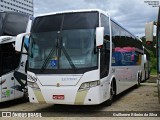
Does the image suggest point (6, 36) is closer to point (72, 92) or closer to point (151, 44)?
point (72, 92)

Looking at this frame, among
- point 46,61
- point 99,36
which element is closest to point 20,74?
point 46,61

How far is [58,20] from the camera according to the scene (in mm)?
11641

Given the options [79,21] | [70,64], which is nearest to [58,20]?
[79,21]

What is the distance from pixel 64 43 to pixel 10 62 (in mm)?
3352

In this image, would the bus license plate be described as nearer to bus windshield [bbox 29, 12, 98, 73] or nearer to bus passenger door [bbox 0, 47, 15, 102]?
bus windshield [bbox 29, 12, 98, 73]

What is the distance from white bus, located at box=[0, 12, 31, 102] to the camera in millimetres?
13156

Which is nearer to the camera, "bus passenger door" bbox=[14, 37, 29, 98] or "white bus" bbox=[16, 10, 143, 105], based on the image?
"white bus" bbox=[16, 10, 143, 105]

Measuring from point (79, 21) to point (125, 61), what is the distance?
5474mm

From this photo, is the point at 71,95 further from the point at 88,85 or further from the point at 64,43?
the point at 64,43

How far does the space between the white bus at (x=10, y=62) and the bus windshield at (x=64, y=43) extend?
6.51 feet

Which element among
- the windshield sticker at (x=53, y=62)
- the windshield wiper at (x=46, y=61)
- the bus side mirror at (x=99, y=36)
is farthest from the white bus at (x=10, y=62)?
the bus side mirror at (x=99, y=36)

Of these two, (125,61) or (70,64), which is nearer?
(70,64)

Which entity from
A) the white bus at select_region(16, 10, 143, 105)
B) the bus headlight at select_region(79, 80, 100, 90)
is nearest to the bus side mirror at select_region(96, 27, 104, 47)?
the white bus at select_region(16, 10, 143, 105)

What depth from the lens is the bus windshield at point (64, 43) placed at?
36.0ft
